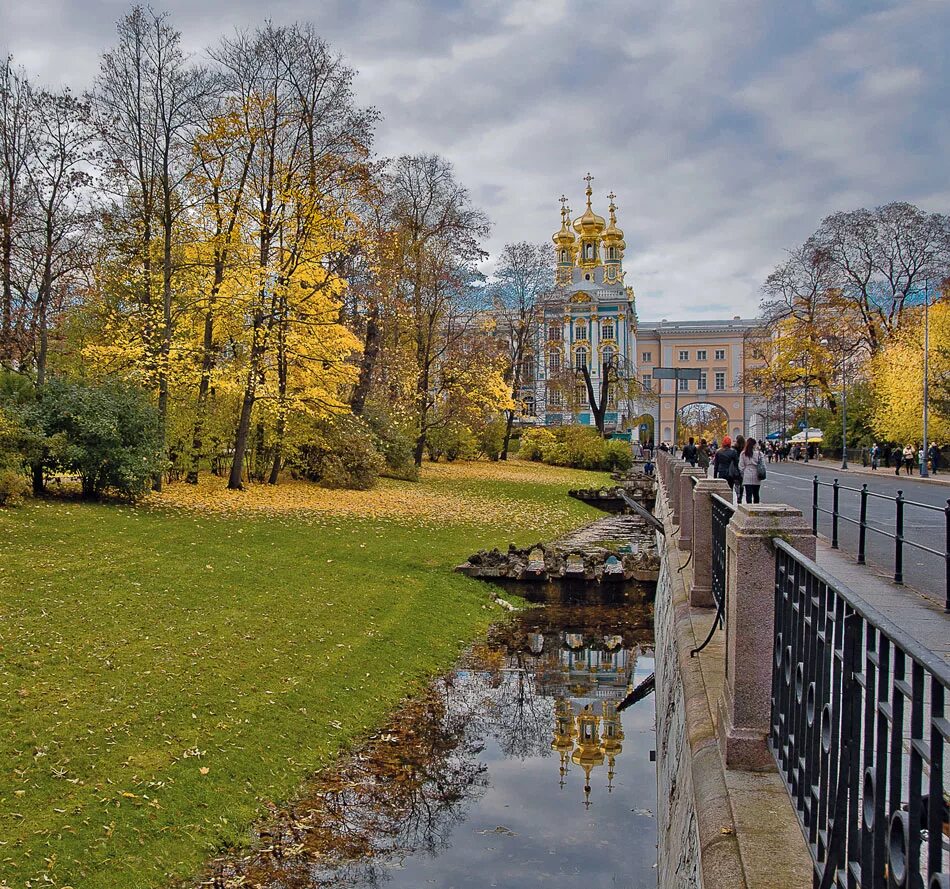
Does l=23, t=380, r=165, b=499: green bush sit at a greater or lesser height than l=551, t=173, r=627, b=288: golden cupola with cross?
lesser

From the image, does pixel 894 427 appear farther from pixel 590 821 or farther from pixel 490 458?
pixel 590 821

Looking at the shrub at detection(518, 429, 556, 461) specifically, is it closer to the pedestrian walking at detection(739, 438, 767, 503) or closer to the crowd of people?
the crowd of people

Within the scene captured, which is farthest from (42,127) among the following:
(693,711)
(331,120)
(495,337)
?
(495,337)

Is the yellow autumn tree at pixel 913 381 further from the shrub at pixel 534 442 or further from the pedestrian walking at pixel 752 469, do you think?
the pedestrian walking at pixel 752 469

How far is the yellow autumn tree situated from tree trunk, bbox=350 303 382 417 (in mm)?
24494

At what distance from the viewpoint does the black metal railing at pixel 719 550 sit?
5812 millimetres

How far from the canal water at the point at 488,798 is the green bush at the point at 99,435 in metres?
10.3

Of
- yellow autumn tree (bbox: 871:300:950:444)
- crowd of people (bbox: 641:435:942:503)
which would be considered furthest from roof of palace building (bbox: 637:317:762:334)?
yellow autumn tree (bbox: 871:300:950:444)

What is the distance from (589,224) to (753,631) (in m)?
93.8

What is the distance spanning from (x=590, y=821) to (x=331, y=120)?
2259 cm

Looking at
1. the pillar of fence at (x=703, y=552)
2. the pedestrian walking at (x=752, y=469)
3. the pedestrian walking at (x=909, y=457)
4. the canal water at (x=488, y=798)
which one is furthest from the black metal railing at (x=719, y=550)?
the pedestrian walking at (x=909, y=457)

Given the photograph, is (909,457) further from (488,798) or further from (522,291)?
(488,798)

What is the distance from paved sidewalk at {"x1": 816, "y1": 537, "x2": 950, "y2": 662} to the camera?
638cm

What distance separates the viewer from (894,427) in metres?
40.8
